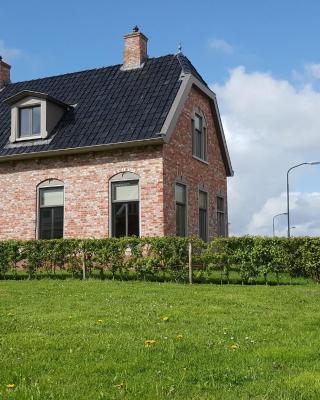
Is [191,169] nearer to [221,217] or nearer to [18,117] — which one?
[221,217]

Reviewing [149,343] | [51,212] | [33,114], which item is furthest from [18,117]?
[149,343]

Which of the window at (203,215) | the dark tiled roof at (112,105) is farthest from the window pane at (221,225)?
the dark tiled roof at (112,105)

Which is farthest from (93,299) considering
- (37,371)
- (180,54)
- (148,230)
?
(180,54)

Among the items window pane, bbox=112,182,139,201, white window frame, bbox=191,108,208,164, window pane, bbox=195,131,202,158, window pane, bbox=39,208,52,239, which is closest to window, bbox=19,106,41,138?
window pane, bbox=39,208,52,239

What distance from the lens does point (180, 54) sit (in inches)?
909

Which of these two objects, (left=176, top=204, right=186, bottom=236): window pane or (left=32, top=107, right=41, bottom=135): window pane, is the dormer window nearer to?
(left=32, top=107, right=41, bottom=135): window pane

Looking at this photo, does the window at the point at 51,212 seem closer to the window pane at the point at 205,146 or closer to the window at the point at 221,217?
the window pane at the point at 205,146

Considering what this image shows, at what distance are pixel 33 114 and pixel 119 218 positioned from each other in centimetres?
612

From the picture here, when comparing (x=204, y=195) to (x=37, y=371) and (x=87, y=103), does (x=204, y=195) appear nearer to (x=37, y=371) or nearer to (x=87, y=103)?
(x=87, y=103)

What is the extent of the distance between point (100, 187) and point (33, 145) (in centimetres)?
366

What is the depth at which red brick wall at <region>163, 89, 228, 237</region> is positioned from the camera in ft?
65.4

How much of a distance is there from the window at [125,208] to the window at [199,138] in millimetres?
4169

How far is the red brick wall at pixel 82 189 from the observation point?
19438 millimetres

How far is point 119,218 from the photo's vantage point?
20.1 metres
